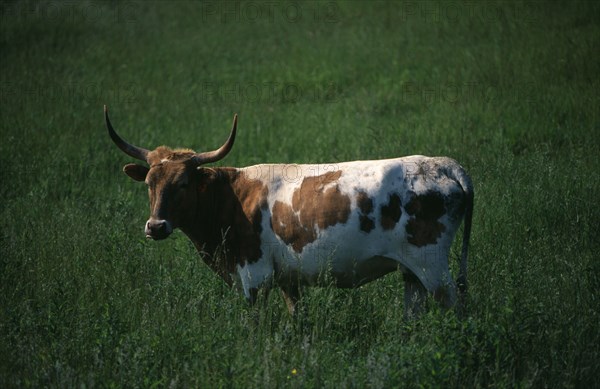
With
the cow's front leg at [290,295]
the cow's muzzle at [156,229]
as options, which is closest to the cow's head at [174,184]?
the cow's muzzle at [156,229]

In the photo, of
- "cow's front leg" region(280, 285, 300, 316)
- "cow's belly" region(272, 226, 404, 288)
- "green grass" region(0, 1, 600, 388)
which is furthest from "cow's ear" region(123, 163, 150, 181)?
"cow's front leg" region(280, 285, 300, 316)

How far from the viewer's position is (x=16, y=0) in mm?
20594

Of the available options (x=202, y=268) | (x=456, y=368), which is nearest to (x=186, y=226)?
(x=202, y=268)

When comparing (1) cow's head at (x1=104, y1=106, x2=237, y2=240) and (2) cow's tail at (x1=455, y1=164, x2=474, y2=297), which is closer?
(2) cow's tail at (x1=455, y1=164, x2=474, y2=297)

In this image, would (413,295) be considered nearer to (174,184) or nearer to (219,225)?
(219,225)

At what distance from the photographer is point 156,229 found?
685cm

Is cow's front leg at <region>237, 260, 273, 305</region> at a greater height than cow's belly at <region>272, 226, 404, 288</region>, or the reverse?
cow's belly at <region>272, 226, 404, 288</region>

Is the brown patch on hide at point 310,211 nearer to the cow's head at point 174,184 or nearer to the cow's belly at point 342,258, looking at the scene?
the cow's belly at point 342,258

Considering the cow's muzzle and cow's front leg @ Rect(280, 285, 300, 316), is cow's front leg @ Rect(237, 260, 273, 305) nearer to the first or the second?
cow's front leg @ Rect(280, 285, 300, 316)

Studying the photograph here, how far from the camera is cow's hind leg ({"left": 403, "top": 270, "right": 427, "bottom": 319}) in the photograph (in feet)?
22.4

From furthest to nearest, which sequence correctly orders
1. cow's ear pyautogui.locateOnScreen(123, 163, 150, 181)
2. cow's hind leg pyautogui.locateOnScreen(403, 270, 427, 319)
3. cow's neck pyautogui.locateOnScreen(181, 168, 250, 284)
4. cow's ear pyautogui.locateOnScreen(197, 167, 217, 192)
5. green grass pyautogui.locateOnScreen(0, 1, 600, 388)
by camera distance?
cow's ear pyautogui.locateOnScreen(123, 163, 150, 181), cow's ear pyautogui.locateOnScreen(197, 167, 217, 192), cow's neck pyautogui.locateOnScreen(181, 168, 250, 284), cow's hind leg pyautogui.locateOnScreen(403, 270, 427, 319), green grass pyautogui.locateOnScreen(0, 1, 600, 388)

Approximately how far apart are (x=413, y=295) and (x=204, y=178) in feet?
7.88

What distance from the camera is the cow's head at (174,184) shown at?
23.0 feet

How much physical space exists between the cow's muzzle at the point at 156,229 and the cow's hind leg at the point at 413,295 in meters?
2.32
